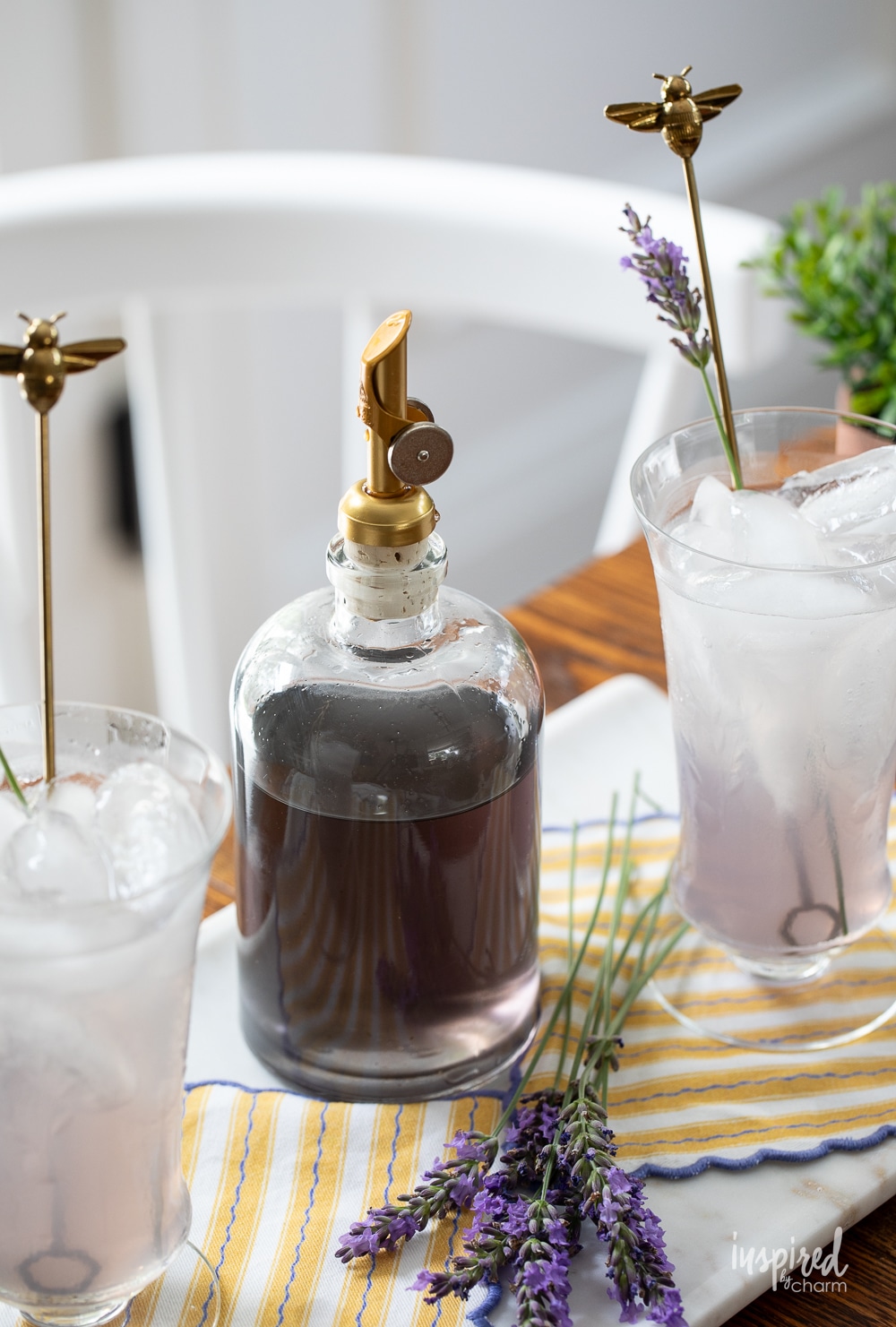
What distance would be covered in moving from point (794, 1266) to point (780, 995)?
16 cm

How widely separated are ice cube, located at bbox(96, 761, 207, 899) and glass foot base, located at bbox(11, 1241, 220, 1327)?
183 millimetres

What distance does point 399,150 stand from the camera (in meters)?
1.87

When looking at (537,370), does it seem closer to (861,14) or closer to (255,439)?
(255,439)

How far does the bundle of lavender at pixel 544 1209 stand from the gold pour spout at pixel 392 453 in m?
0.24

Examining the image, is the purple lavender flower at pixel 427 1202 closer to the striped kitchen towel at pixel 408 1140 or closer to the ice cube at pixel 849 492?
the striped kitchen towel at pixel 408 1140

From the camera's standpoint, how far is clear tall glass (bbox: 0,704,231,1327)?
451 mm

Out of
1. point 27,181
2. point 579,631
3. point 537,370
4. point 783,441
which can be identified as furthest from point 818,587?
point 537,370

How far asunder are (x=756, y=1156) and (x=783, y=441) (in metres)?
0.32

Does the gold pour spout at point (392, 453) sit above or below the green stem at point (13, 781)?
above

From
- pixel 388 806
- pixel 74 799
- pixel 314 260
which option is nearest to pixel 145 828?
pixel 74 799

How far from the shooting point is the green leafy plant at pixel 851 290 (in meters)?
1.06

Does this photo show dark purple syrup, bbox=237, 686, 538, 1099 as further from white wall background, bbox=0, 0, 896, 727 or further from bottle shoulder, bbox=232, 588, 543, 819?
white wall background, bbox=0, 0, 896, 727

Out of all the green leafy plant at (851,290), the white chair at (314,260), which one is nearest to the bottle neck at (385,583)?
the white chair at (314,260)

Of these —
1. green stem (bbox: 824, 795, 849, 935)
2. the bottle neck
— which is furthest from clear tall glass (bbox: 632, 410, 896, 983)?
the bottle neck
